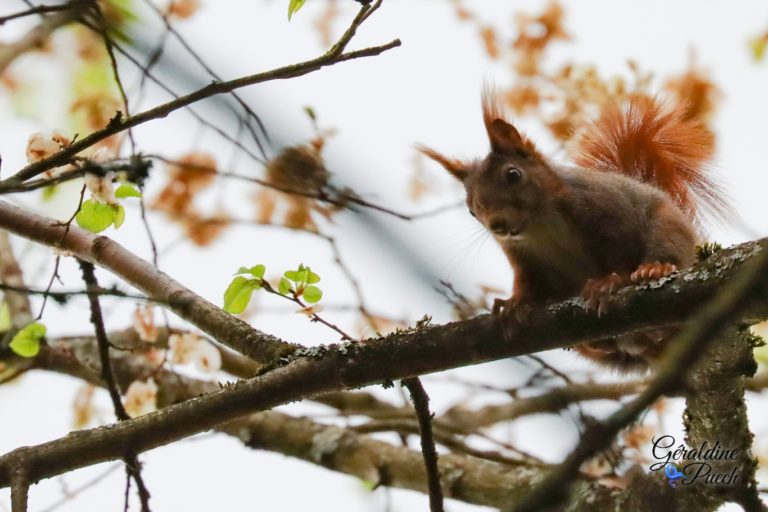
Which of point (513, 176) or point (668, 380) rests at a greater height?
point (513, 176)

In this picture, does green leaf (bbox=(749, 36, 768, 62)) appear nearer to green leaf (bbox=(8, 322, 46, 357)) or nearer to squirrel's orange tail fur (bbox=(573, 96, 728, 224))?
squirrel's orange tail fur (bbox=(573, 96, 728, 224))

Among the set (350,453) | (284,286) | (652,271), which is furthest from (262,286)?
(350,453)

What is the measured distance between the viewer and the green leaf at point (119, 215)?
2.23 metres

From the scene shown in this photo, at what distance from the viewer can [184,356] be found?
11.3 ft

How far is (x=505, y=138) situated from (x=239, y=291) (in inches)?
57.5

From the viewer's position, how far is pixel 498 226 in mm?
2895

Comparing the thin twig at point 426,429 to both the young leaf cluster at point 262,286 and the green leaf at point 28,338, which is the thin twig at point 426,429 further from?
the green leaf at point 28,338

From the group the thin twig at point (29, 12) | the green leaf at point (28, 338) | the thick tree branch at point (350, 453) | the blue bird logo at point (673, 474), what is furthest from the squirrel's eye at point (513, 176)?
the thin twig at point (29, 12)

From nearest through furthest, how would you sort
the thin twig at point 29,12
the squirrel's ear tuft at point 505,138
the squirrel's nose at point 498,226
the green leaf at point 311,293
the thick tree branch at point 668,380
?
the thick tree branch at point 668,380 < the thin twig at point 29,12 < the green leaf at point 311,293 < the squirrel's nose at point 498,226 < the squirrel's ear tuft at point 505,138

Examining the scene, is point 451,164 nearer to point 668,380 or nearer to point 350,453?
point 350,453

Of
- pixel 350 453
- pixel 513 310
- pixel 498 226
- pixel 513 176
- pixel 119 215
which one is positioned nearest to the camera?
pixel 513 310

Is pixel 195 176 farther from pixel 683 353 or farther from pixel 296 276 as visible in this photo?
pixel 683 353

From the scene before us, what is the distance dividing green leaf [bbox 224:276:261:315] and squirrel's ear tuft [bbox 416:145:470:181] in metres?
1.28

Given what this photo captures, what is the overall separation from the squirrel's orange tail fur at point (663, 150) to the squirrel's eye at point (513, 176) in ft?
2.03
